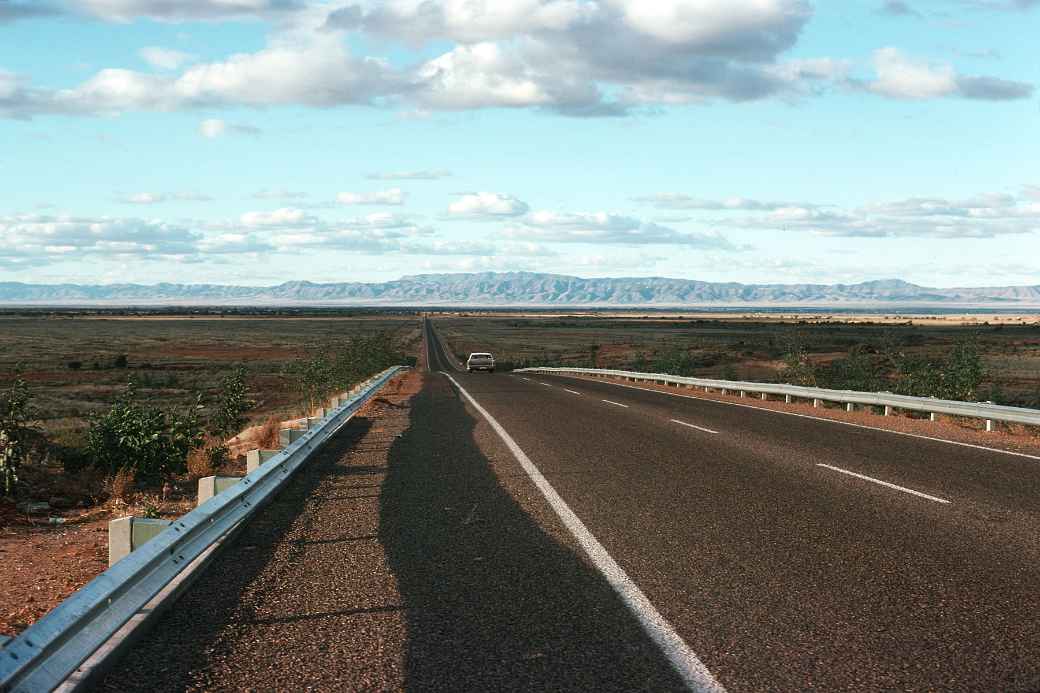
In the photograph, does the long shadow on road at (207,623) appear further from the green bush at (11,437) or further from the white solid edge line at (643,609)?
the green bush at (11,437)

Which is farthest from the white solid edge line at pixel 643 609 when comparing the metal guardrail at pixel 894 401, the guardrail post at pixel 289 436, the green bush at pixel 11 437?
the metal guardrail at pixel 894 401

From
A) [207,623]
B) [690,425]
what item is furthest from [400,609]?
[690,425]

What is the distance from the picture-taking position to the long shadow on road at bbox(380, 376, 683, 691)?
4.54 m

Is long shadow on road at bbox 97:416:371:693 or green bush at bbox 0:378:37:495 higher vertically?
green bush at bbox 0:378:37:495

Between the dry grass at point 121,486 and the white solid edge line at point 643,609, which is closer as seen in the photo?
the white solid edge line at point 643,609

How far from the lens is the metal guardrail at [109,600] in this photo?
144 inches

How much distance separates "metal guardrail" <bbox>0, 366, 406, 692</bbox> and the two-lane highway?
2779 mm

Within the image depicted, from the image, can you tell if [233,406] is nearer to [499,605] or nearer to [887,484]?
[887,484]

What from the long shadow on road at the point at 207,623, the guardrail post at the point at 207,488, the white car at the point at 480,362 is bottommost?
the white car at the point at 480,362

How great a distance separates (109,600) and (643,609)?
9.33ft

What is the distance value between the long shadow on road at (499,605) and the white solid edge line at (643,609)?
0.07 m

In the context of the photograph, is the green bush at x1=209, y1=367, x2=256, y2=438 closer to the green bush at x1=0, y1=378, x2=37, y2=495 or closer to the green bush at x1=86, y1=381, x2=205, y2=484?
the green bush at x1=86, y1=381, x2=205, y2=484

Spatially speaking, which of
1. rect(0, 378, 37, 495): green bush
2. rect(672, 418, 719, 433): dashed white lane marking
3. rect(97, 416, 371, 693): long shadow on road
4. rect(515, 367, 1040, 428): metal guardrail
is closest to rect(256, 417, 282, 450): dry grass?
rect(0, 378, 37, 495): green bush

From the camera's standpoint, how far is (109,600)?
4.50m
